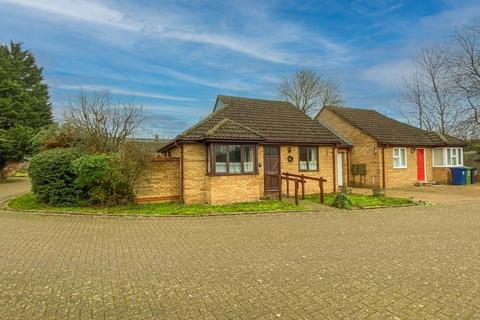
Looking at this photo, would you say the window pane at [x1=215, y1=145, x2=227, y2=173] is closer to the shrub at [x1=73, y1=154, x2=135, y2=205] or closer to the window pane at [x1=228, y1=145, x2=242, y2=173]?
the window pane at [x1=228, y1=145, x2=242, y2=173]

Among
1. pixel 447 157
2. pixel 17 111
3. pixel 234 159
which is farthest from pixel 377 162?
pixel 17 111

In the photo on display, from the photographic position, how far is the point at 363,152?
20.1m

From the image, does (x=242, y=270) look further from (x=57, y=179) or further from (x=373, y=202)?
(x=57, y=179)

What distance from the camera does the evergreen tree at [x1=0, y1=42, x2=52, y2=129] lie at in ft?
90.1

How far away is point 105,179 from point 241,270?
340 inches

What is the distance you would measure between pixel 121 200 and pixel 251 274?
30.0 feet

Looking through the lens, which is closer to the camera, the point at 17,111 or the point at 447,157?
the point at 447,157

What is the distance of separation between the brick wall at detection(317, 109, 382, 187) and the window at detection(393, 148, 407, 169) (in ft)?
5.35

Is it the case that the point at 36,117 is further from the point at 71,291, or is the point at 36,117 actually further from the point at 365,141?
the point at 71,291

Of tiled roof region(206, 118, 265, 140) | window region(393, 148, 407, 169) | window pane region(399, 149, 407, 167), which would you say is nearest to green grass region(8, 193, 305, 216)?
tiled roof region(206, 118, 265, 140)

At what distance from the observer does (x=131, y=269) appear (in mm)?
5414

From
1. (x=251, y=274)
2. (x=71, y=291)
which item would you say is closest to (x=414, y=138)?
(x=251, y=274)

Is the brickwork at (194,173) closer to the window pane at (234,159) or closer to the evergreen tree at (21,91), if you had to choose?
the window pane at (234,159)

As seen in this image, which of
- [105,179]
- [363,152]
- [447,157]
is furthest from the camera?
[447,157]
